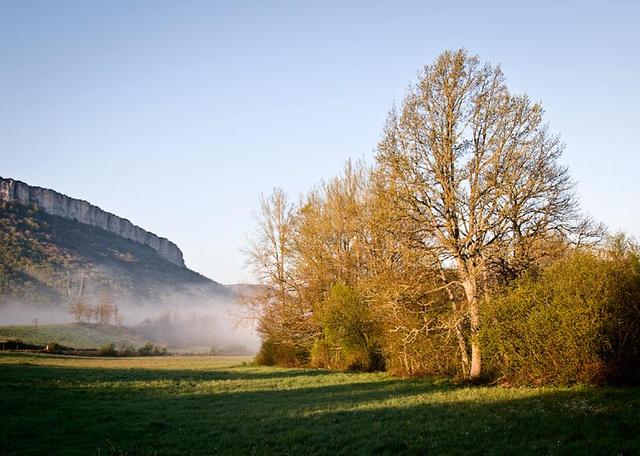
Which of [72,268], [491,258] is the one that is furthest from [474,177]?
[72,268]

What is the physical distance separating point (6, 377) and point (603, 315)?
29094 mm

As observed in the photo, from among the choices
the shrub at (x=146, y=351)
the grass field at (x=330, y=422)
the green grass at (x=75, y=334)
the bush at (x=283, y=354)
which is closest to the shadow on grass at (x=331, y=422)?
the grass field at (x=330, y=422)

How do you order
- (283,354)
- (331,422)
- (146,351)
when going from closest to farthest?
(331,422) → (283,354) → (146,351)

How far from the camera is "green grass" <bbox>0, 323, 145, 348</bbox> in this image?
3319 inches

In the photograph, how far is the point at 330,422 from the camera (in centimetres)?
1333

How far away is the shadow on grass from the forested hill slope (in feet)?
393

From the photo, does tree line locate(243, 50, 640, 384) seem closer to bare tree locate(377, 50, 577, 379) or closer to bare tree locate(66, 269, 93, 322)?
bare tree locate(377, 50, 577, 379)

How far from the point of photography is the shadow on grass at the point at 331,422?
9.76m

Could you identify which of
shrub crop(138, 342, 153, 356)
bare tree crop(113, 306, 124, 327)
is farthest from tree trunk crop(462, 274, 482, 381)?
bare tree crop(113, 306, 124, 327)

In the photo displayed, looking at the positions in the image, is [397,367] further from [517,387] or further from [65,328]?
[65,328]

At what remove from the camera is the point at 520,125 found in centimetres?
2038

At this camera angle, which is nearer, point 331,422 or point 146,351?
point 331,422

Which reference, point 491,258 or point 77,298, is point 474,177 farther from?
point 77,298

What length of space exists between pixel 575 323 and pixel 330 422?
31.1 feet
